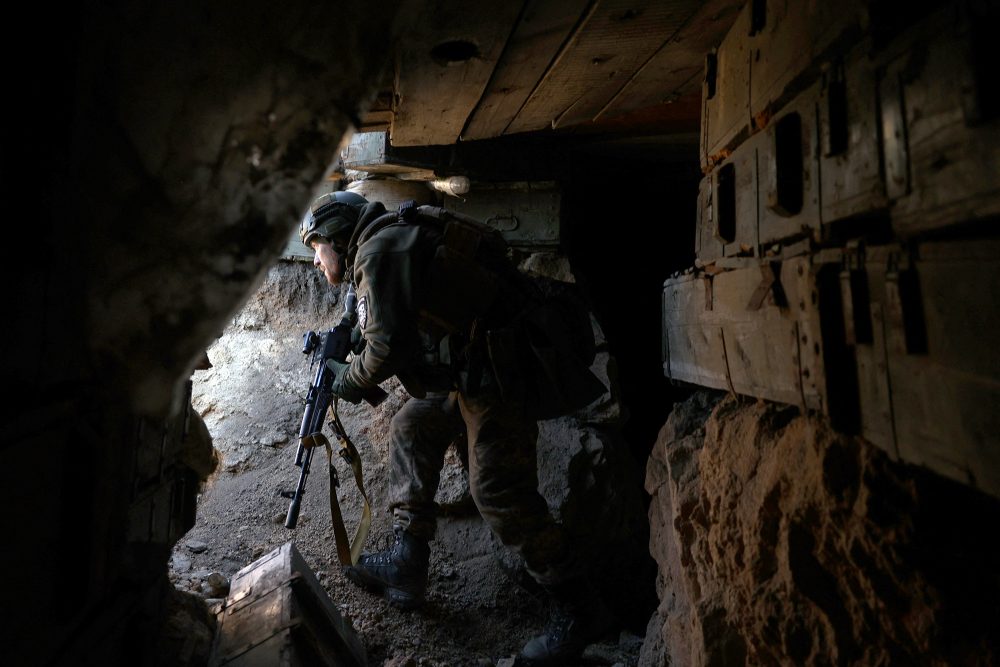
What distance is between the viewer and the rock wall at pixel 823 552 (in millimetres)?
1101

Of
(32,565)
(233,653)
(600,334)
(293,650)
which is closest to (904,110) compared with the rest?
(32,565)

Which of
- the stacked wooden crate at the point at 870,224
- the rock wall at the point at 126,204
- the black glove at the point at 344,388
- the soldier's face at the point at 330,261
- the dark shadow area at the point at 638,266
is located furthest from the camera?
the dark shadow area at the point at 638,266

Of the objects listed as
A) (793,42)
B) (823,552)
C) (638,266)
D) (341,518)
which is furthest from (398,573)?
(638,266)

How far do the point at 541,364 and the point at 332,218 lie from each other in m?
1.31

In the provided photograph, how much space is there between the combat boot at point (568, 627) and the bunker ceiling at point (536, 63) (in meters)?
2.29

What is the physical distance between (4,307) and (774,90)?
1.62 metres

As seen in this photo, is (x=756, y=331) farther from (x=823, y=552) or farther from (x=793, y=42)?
(x=793, y=42)

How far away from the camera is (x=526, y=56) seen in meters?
1.94

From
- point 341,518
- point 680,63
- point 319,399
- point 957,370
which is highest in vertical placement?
point 680,63

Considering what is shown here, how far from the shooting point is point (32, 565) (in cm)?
83

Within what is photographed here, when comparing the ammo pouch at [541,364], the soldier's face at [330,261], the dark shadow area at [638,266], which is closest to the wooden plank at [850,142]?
the ammo pouch at [541,364]

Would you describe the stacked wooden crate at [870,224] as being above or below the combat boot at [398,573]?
above

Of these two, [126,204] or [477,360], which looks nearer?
[126,204]

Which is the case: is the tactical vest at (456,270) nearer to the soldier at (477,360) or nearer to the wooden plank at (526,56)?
the soldier at (477,360)
